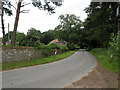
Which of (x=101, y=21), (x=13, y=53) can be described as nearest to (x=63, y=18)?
(x=101, y=21)

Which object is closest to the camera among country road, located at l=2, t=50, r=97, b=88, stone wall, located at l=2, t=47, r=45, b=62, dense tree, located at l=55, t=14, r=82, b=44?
country road, located at l=2, t=50, r=97, b=88

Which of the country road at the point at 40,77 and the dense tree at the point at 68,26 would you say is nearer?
the country road at the point at 40,77

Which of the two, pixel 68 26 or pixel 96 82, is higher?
pixel 68 26

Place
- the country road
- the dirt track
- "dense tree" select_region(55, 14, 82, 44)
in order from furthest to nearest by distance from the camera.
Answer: "dense tree" select_region(55, 14, 82, 44) < the country road < the dirt track

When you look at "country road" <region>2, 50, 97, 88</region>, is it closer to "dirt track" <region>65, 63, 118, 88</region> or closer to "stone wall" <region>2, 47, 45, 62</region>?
"dirt track" <region>65, 63, 118, 88</region>

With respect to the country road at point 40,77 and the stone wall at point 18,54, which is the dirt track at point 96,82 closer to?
the country road at point 40,77

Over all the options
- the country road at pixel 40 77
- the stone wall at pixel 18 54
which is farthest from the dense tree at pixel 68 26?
the country road at pixel 40 77

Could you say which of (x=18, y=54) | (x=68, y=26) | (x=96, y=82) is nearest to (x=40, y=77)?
(x=96, y=82)

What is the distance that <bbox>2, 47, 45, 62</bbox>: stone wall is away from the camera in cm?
1003

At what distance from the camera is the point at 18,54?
1124 centimetres

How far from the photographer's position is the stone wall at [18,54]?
10.0m

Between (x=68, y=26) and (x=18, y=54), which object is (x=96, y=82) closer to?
(x=18, y=54)

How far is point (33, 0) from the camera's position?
1198cm

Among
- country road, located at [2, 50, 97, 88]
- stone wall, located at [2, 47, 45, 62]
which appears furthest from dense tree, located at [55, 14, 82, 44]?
country road, located at [2, 50, 97, 88]
